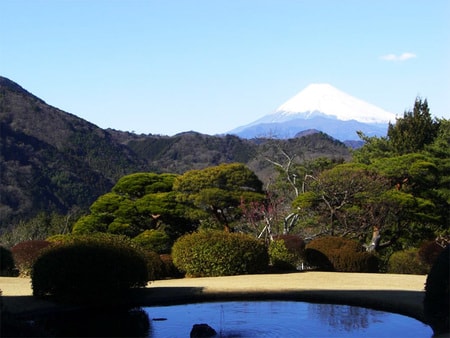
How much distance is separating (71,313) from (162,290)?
2.33 m

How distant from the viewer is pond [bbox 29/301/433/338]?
9258 millimetres

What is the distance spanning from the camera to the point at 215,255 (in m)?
15.5

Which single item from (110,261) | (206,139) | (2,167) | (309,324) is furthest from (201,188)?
(206,139)

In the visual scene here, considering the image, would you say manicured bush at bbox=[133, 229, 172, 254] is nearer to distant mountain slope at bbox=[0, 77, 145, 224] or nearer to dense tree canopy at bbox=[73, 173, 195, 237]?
dense tree canopy at bbox=[73, 173, 195, 237]

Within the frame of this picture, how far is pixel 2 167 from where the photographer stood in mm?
50219

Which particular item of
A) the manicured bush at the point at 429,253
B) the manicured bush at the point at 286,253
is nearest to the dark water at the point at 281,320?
the manicured bush at the point at 286,253

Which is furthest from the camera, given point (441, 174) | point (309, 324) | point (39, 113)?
point (39, 113)

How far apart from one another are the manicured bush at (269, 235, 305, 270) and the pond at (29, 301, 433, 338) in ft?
17.3

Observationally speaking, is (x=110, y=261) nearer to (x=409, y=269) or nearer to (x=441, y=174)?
(x=409, y=269)

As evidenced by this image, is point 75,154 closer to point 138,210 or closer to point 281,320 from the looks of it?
point 138,210

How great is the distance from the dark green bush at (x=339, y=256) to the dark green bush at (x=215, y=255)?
2434 mm

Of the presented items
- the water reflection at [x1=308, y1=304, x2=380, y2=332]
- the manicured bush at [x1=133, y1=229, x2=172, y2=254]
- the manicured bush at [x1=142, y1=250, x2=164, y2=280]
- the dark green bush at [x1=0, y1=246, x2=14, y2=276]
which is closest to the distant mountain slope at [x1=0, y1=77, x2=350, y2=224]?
the manicured bush at [x1=133, y1=229, x2=172, y2=254]

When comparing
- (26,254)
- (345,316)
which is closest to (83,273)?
(345,316)

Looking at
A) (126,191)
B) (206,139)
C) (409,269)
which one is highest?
(206,139)
